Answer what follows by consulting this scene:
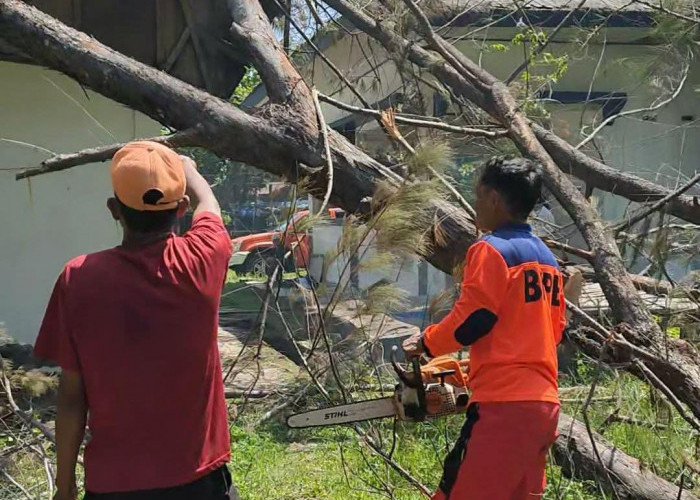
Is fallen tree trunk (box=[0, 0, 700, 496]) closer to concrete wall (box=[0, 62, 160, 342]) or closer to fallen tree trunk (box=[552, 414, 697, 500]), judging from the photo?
fallen tree trunk (box=[552, 414, 697, 500])

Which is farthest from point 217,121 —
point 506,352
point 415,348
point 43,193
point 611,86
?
point 611,86

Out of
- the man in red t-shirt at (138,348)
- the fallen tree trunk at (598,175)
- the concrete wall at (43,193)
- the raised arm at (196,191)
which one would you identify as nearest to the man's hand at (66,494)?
the man in red t-shirt at (138,348)

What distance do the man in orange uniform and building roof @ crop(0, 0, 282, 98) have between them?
321cm

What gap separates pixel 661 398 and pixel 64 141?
17.1ft

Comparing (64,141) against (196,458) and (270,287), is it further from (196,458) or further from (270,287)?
(196,458)

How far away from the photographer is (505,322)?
2.34 metres

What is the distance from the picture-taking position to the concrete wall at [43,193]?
6.47m

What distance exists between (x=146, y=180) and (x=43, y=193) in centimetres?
525

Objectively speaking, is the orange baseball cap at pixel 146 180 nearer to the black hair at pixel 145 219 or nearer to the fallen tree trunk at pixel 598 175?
the black hair at pixel 145 219

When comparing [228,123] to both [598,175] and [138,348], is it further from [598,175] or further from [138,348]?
[598,175]

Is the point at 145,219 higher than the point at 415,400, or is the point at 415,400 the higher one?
the point at 145,219

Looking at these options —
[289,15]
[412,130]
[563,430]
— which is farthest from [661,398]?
[289,15]

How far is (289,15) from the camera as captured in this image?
16.2 ft

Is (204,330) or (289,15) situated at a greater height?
(289,15)
